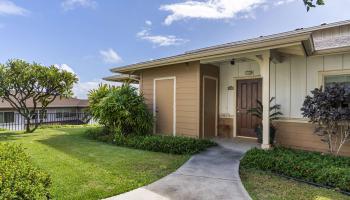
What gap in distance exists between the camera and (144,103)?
8.25 metres

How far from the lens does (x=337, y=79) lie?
593 centimetres

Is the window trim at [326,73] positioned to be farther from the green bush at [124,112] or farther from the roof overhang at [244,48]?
the green bush at [124,112]

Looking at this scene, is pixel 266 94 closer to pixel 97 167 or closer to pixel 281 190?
pixel 281 190

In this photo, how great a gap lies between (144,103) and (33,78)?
5206 mm

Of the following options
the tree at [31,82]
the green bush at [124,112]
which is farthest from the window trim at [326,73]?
the tree at [31,82]

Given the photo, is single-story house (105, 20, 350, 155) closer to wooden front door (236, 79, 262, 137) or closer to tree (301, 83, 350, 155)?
wooden front door (236, 79, 262, 137)

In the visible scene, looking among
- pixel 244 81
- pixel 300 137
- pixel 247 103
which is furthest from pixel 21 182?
pixel 244 81

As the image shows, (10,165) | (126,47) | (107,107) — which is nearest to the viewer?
(10,165)

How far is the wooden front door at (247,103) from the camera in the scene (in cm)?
732

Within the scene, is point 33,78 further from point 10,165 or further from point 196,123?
point 10,165

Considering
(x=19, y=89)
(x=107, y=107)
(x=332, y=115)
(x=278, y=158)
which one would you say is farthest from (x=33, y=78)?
(x=332, y=115)

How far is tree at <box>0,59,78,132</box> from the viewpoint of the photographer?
9.39 metres

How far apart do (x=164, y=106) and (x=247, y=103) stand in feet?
9.28

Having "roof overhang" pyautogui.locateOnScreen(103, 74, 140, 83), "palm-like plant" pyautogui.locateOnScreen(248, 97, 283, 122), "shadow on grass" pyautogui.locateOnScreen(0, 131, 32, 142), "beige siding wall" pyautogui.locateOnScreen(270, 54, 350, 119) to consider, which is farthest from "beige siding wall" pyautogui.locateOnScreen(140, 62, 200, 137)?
"shadow on grass" pyautogui.locateOnScreen(0, 131, 32, 142)
